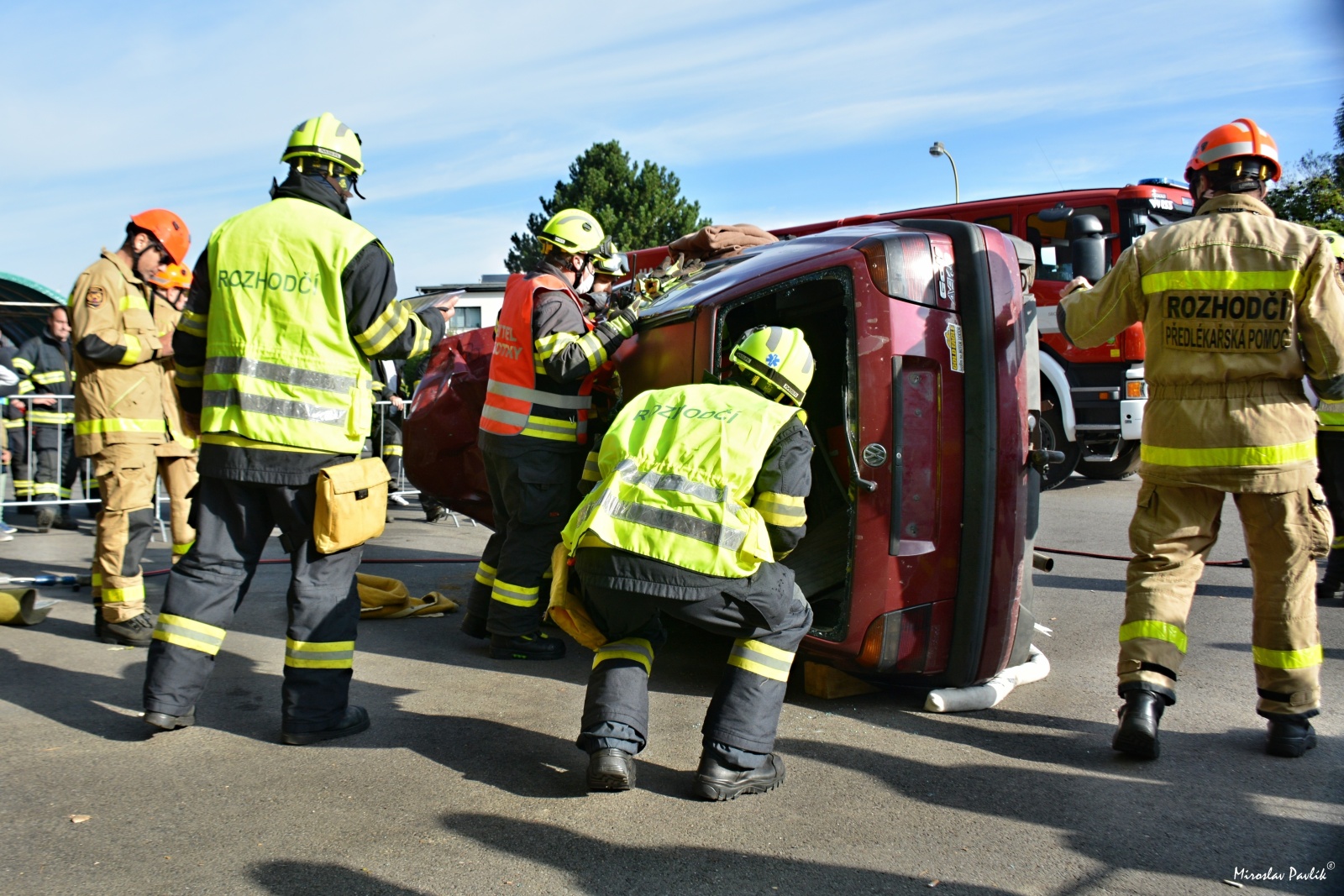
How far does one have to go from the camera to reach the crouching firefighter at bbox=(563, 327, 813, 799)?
298cm

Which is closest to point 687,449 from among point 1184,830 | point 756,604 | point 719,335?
point 756,604

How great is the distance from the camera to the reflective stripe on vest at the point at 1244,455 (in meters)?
3.39

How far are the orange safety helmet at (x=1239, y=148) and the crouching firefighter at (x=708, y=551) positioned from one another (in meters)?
1.63

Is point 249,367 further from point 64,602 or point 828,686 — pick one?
point 64,602

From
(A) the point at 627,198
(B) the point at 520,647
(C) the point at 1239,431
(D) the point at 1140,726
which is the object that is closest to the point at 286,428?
(B) the point at 520,647

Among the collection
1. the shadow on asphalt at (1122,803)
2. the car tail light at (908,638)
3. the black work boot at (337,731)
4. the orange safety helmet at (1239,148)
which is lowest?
the black work boot at (337,731)

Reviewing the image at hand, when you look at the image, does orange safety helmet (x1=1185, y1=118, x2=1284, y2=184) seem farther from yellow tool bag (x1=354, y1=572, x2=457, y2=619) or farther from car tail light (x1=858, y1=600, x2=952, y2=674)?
yellow tool bag (x1=354, y1=572, x2=457, y2=619)

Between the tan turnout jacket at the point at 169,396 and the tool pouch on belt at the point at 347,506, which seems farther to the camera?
the tan turnout jacket at the point at 169,396

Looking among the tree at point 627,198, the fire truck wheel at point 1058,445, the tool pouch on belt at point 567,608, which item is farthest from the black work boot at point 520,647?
the tree at point 627,198

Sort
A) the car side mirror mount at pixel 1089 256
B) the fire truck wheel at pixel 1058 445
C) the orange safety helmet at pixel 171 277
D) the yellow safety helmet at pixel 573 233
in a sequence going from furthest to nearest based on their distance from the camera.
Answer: the fire truck wheel at pixel 1058 445, the orange safety helmet at pixel 171 277, the yellow safety helmet at pixel 573 233, the car side mirror mount at pixel 1089 256

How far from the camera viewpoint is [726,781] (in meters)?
3.07

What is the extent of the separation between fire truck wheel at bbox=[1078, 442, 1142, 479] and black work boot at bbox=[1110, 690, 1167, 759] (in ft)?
23.8

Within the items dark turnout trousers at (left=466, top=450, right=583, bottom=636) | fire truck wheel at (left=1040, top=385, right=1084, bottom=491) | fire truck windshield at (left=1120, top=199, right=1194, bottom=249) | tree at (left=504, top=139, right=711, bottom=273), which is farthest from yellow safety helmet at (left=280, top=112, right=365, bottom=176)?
tree at (left=504, top=139, right=711, bottom=273)
